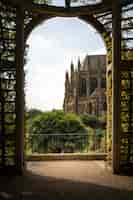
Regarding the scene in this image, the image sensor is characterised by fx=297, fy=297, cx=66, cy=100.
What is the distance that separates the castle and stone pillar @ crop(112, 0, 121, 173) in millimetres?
42364

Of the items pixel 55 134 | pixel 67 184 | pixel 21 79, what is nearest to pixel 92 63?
pixel 55 134

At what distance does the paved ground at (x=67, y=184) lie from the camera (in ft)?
16.2

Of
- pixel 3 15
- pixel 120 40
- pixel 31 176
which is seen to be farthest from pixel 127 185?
pixel 3 15

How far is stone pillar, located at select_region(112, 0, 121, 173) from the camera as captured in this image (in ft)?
22.2

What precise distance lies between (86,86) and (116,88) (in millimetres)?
49749

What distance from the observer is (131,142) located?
6961 millimetres

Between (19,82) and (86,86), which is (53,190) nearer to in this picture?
(19,82)

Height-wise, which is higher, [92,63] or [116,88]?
[92,63]

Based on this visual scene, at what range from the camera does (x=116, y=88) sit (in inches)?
268

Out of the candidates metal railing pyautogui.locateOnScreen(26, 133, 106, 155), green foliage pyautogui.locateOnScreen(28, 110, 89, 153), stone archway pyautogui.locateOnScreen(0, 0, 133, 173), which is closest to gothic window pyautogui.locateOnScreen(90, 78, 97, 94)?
green foliage pyautogui.locateOnScreen(28, 110, 89, 153)

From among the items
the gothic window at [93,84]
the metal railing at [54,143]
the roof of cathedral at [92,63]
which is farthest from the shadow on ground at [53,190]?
the gothic window at [93,84]

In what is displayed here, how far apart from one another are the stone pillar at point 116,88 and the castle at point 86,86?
42364 millimetres

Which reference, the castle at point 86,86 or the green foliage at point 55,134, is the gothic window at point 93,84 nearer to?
the castle at point 86,86

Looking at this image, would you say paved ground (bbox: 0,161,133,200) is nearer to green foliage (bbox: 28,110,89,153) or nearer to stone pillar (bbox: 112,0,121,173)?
stone pillar (bbox: 112,0,121,173)
